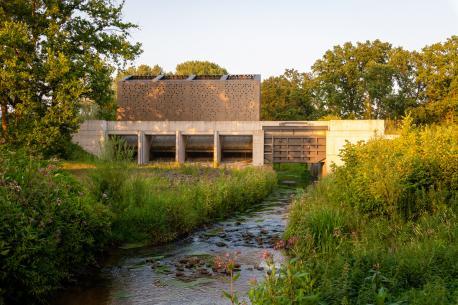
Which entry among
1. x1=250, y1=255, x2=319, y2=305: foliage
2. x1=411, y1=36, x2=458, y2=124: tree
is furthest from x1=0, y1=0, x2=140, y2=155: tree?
x1=411, y1=36, x2=458, y2=124: tree

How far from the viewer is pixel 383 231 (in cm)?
963

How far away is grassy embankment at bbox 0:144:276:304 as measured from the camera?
650 centimetres

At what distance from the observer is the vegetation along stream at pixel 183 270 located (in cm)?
771

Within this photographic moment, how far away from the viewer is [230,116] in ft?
120

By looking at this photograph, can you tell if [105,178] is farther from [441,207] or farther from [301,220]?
[441,207]

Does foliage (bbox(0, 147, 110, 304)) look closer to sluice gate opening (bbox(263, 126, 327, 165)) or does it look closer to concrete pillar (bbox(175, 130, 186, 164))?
concrete pillar (bbox(175, 130, 186, 164))

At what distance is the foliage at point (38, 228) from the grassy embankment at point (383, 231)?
3355mm

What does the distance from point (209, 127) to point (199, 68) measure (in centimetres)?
3569

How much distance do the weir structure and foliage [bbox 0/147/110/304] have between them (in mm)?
24004

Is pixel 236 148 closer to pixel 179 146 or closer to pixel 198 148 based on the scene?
pixel 198 148

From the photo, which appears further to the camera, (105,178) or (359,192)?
(105,178)

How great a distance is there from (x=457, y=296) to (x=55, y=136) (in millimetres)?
20071

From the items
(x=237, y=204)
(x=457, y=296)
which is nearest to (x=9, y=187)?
(x=457, y=296)

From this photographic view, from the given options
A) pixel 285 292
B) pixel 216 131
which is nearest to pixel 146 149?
pixel 216 131
